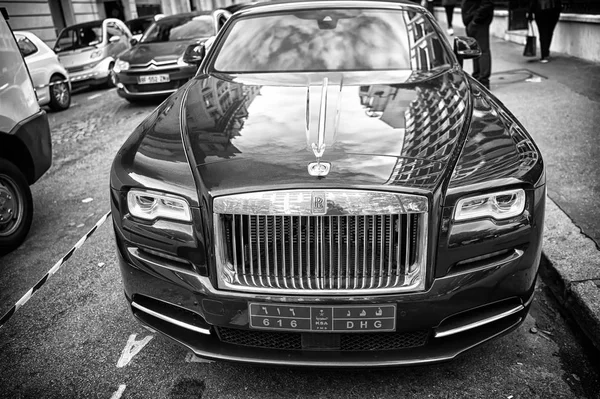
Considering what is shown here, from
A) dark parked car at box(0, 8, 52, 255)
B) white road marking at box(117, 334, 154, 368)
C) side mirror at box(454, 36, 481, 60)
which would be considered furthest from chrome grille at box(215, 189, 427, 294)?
dark parked car at box(0, 8, 52, 255)

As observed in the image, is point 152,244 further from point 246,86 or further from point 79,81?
point 79,81

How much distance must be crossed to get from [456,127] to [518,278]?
29.9 inches

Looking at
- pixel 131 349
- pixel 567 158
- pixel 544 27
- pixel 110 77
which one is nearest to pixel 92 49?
pixel 110 77

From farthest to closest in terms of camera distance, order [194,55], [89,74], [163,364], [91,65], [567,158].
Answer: [91,65]
[89,74]
[567,158]
[194,55]
[163,364]

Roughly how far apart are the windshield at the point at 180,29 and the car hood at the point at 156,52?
0.35m

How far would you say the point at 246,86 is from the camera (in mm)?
3549

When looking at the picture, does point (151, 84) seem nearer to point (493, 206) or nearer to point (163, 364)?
point (163, 364)

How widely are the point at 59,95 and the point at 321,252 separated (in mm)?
10086

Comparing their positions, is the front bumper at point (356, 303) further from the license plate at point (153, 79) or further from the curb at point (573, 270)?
the license plate at point (153, 79)

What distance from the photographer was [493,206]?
92.6 inches

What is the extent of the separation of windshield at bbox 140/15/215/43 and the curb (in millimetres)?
8637

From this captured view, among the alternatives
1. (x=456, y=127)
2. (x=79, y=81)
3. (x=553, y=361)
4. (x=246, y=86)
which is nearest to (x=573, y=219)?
(x=553, y=361)

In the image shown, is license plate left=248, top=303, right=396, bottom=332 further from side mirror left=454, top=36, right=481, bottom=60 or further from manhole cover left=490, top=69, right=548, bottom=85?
manhole cover left=490, top=69, right=548, bottom=85

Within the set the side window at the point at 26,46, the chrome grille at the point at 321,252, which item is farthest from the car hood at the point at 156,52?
the chrome grille at the point at 321,252
